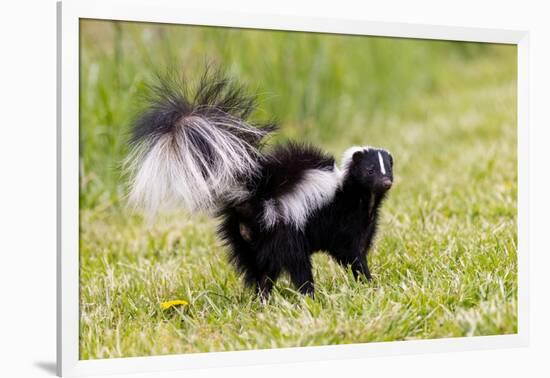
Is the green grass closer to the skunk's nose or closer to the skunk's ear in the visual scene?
the skunk's nose

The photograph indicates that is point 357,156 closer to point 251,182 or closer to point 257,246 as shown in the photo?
point 251,182

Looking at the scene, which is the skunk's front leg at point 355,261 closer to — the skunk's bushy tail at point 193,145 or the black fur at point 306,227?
the black fur at point 306,227

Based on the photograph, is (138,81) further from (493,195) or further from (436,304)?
(436,304)

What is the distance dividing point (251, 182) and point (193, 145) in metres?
0.45

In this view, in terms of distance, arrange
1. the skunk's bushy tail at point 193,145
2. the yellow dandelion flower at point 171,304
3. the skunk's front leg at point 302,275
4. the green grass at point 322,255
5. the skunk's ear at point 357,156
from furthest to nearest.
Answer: the skunk's ear at point 357,156
the yellow dandelion flower at point 171,304
the skunk's front leg at point 302,275
the green grass at point 322,255
the skunk's bushy tail at point 193,145

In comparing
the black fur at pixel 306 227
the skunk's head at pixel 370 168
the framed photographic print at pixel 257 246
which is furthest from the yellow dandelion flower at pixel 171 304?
the skunk's head at pixel 370 168

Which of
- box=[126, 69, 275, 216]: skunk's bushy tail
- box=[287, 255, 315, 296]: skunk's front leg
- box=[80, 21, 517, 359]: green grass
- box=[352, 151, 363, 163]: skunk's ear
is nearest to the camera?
box=[126, 69, 275, 216]: skunk's bushy tail

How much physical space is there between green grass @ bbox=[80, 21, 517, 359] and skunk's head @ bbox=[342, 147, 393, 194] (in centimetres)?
57

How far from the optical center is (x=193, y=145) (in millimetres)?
4262

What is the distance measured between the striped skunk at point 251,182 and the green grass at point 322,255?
0.25 meters

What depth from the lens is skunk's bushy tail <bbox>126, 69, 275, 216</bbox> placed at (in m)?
4.22

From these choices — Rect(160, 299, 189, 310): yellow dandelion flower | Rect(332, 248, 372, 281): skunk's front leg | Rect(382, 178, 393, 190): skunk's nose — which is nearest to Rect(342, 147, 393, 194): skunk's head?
Rect(382, 178, 393, 190): skunk's nose

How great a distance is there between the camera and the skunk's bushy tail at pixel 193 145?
422 cm

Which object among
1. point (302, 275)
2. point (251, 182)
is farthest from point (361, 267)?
point (251, 182)
